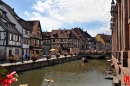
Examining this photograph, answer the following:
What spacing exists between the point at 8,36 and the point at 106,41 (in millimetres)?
110248

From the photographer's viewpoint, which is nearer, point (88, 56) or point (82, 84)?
point (82, 84)

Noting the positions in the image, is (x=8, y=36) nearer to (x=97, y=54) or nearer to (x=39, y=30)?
(x=39, y=30)

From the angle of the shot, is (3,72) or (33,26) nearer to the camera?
(3,72)

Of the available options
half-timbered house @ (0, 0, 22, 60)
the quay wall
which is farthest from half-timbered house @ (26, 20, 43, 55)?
half-timbered house @ (0, 0, 22, 60)

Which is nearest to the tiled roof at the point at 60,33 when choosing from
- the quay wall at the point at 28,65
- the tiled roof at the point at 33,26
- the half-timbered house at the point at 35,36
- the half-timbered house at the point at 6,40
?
the half-timbered house at the point at 35,36

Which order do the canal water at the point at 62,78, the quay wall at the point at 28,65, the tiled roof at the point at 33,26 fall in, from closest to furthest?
1. the canal water at the point at 62,78
2. the quay wall at the point at 28,65
3. the tiled roof at the point at 33,26

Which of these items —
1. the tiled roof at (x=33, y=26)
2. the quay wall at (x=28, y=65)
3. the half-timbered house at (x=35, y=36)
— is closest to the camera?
the quay wall at (x=28, y=65)

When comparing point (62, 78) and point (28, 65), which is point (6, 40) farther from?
point (62, 78)

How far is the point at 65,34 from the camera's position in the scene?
297ft

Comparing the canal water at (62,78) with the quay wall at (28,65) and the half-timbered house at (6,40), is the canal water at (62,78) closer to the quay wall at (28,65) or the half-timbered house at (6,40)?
the quay wall at (28,65)

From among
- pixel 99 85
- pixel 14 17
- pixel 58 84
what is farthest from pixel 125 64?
pixel 14 17

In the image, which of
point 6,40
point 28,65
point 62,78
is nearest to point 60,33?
point 6,40

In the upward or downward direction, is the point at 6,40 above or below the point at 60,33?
below

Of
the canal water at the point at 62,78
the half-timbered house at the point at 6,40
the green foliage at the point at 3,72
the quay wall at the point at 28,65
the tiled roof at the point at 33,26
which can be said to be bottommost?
the canal water at the point at 62,78
